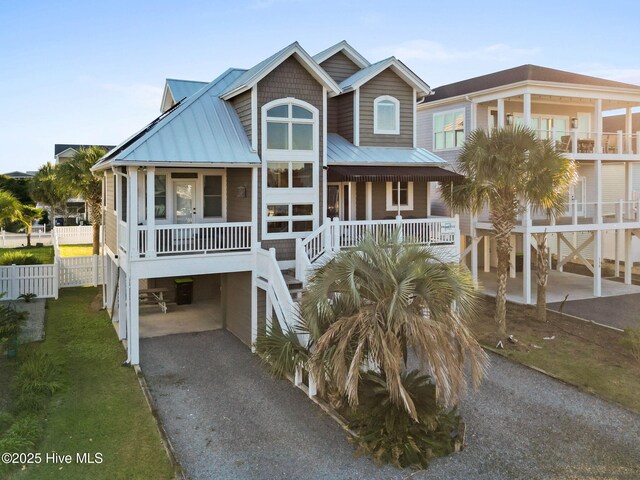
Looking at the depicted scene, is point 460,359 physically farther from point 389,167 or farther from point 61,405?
point 389,167

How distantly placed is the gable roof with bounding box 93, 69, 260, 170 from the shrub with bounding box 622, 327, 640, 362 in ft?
36.6

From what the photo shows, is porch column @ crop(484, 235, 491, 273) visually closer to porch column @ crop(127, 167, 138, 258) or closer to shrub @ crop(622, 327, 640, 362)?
shrub @ crop(622, 327, 640, 362)

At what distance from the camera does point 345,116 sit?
18.9 metres

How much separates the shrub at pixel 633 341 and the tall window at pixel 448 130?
12.4 metres

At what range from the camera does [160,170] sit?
53.7 feet

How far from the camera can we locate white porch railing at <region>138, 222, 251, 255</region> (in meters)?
14.3

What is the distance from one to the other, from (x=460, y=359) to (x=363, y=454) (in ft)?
7.70

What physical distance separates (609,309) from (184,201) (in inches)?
623

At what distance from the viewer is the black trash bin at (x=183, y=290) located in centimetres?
2086

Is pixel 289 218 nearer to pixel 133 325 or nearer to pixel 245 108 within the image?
pixel 245 108

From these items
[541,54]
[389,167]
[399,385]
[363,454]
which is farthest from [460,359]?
[541,54]

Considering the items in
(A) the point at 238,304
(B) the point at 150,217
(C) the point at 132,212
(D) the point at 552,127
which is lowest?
(A) the point at 238,304

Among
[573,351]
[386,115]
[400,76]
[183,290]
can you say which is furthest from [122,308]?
[573,351]

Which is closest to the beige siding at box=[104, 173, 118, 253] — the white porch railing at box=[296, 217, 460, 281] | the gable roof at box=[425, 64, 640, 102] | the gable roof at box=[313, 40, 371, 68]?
the white porch railing at box=[296, 217, 460, 281]
